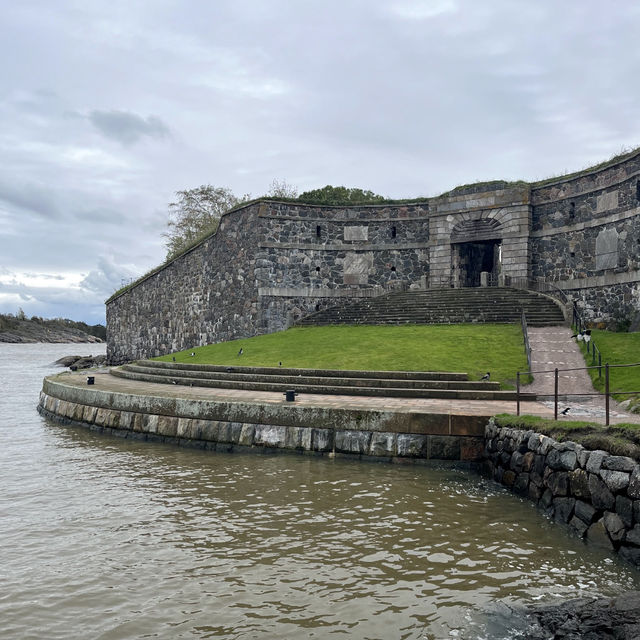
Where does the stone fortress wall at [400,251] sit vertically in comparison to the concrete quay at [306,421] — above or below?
above

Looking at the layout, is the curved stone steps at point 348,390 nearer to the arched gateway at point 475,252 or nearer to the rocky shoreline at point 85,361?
the arched gateway at point 475,252

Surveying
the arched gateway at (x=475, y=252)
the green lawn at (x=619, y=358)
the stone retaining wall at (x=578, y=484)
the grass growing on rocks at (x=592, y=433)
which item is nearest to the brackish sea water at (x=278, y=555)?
the stone retaining wall at (x=578, y=484)

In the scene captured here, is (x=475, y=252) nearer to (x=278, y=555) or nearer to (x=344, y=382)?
(x=344, y=382)

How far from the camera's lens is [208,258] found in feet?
120

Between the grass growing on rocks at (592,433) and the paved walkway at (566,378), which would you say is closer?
the grass growing on rocks at (592,433)

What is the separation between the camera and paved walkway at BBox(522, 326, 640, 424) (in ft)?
37.5

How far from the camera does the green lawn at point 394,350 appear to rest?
699 inches

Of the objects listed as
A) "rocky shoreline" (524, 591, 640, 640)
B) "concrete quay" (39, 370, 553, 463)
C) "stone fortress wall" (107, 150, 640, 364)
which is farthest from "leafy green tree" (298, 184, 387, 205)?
"rocky shoreline" (524, 591, 640, 640)

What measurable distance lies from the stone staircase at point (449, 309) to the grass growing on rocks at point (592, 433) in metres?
14.2

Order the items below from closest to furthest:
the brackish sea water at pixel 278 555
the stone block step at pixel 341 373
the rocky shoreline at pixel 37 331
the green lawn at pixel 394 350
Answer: the brackish sea water at pixel 278 555
the stone block step at pixel 341 373
the green lawn at pixel 394 350
the rocky shoreline at pixel 37 331

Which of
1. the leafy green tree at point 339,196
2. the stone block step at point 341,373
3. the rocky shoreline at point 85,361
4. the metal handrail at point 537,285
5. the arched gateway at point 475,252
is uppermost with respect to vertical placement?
the leafy green tree at point 339,196

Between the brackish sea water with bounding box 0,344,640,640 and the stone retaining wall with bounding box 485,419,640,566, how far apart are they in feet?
0.88

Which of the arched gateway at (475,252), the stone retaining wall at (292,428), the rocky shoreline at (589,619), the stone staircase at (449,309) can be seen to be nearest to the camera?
the rocky shoreline at (589,619)

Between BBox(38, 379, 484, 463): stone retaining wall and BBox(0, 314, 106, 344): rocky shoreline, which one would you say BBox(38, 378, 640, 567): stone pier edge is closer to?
BBox(38, 379, 484, 463): stone retaining wall
